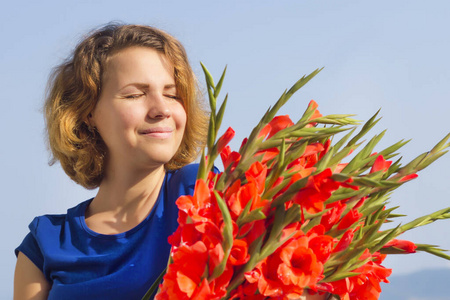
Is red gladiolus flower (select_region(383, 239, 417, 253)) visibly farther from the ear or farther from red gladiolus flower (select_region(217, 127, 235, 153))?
the ear

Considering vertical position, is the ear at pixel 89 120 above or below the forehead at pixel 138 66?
below

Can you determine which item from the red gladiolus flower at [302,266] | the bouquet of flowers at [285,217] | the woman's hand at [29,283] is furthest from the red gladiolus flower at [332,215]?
the woman's hand at [29,283]

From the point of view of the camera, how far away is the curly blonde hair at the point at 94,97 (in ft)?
6.76

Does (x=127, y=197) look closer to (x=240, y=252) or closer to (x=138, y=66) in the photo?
(x=138, y=66)

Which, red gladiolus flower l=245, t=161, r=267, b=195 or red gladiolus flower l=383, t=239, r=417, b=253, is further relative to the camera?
red gladiolus flower l=383, t=239, r=417, b=253

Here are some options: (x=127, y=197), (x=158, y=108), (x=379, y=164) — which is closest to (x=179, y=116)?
(x=158, y=108)

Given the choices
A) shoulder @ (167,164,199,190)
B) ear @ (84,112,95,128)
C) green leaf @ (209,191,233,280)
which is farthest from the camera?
ear @ (84,112,95,128)

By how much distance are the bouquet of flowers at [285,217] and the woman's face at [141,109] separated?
2.21ft

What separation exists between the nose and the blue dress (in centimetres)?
27

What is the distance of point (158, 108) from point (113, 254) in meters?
0.53

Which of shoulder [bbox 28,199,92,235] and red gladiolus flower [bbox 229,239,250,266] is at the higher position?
red gladiolus flower [bbox 229,239,250,266]

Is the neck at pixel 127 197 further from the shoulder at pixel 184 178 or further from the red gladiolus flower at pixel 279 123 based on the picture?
the red gladiolus flower at pixel 279 123

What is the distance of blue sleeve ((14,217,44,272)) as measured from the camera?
2255 mm

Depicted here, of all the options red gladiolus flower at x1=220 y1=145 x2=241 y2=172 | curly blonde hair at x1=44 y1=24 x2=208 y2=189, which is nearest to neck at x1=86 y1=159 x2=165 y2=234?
curly blonde hair at x1=44 y1=24 x2=208 y2=189
